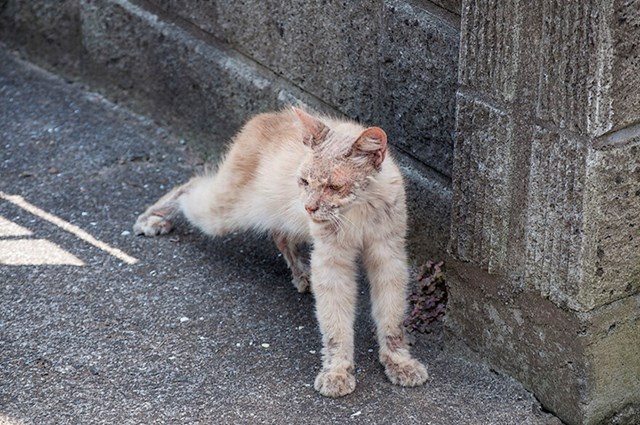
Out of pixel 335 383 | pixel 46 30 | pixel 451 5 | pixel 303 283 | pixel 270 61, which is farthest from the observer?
pixel 46 30

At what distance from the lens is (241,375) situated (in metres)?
4.20

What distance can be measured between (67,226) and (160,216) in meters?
0.45

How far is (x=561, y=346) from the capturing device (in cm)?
381

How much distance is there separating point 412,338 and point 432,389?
37cm

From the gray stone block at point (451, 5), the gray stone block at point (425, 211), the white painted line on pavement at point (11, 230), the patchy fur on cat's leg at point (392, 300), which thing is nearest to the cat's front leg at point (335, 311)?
the patchy fur on cat's leg at point (392, 300)

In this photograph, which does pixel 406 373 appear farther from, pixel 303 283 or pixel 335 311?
pixel 303 283

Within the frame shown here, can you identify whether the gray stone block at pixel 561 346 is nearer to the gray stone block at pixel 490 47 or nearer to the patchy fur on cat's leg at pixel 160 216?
the gray stone block at pixel 490 47

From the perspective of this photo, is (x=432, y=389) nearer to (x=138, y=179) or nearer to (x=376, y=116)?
(x=376, y=116)

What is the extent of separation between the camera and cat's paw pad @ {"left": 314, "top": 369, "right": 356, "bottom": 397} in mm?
4051

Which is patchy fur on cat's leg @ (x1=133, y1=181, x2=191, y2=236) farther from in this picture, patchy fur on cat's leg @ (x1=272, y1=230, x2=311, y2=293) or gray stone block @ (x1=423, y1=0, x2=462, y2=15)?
gray stone block @ (x1=423, y1=0, x2=462, y2=15)

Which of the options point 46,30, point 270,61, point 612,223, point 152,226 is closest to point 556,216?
point 612,223

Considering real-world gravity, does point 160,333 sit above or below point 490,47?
below

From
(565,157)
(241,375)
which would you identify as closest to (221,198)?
(241,375)

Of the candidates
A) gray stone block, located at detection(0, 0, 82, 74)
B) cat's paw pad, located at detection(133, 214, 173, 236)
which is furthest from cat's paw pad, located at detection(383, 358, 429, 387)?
gray stone block, located at detection(0, 0, 82, 74)
